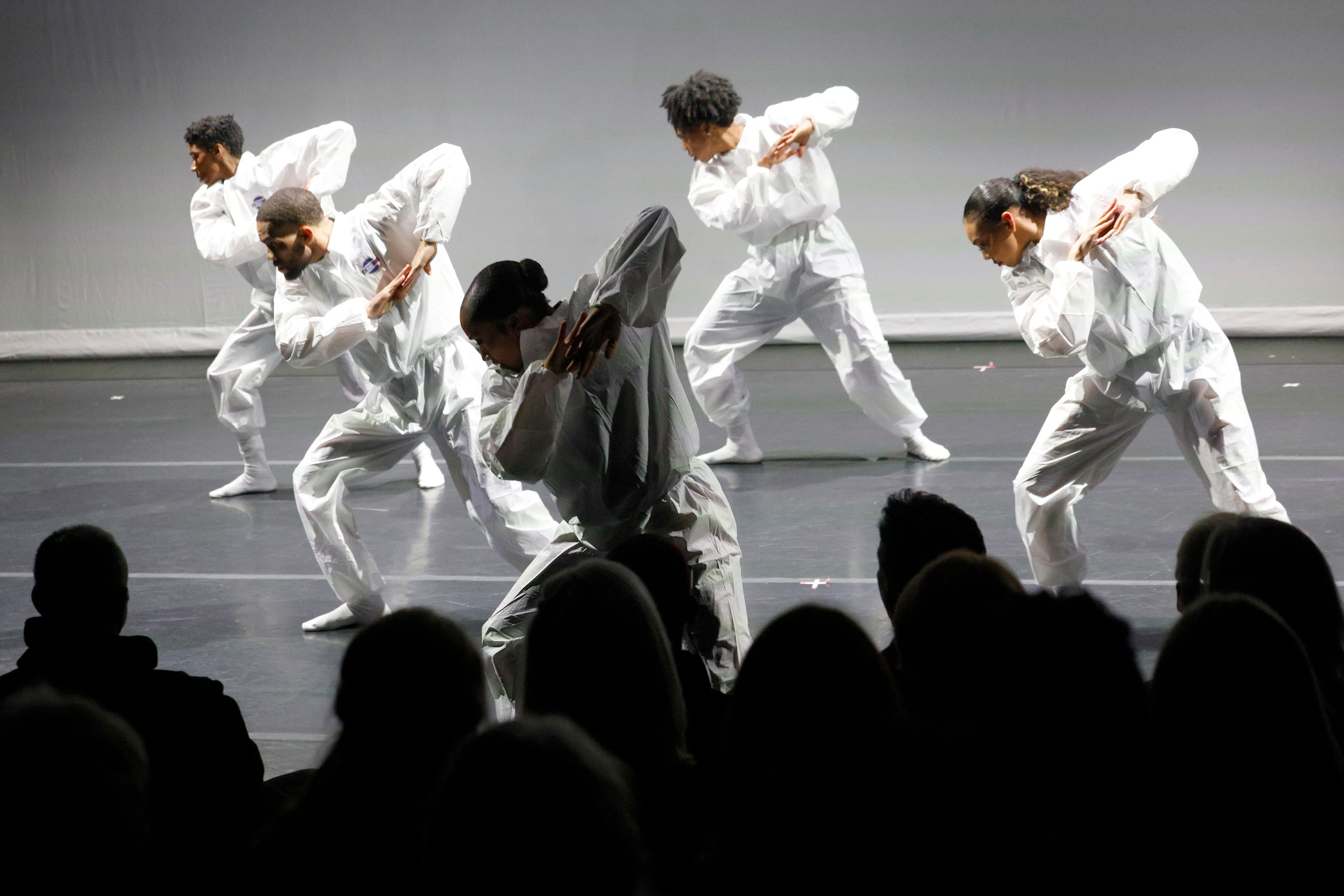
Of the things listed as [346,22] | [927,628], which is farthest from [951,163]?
[927,628]

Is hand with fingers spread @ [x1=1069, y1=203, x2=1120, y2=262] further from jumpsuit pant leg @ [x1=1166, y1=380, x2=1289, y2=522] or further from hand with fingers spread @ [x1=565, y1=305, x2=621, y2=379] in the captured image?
hand with fingers spread @ [x1=565, y1=305, x2=621, y2=379]

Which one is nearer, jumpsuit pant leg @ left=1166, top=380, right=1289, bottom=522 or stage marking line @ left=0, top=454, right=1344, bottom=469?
jumpsuit pant leg @ left=1166, top=380, right=1289, bottom=522

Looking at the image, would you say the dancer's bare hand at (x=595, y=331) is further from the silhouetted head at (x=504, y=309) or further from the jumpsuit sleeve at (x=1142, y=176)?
the jumpsuit sleeve at (x=1142, y=176)

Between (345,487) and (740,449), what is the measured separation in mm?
2920

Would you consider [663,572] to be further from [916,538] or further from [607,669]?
[607,669]

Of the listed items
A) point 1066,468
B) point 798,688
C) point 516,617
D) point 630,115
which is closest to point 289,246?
point 516,617

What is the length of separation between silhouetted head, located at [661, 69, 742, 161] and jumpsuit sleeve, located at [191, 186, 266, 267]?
83.6 inches

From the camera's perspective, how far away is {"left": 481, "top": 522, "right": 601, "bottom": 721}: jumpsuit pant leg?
11.0 ft

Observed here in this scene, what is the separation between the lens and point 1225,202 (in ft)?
37.0

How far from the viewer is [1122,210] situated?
3918 mm

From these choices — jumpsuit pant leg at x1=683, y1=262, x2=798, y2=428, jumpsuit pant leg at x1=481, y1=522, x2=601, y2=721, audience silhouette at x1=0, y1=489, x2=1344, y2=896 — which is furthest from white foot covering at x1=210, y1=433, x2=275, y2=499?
audience silhouette at x1=0, y1=489, x2=1344, y2=896

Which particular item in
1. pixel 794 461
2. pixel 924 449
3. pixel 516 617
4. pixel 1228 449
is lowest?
pixel 794 461

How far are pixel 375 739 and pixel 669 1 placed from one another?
34.8 feet

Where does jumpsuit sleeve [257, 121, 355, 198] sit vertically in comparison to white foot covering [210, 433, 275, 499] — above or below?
above
